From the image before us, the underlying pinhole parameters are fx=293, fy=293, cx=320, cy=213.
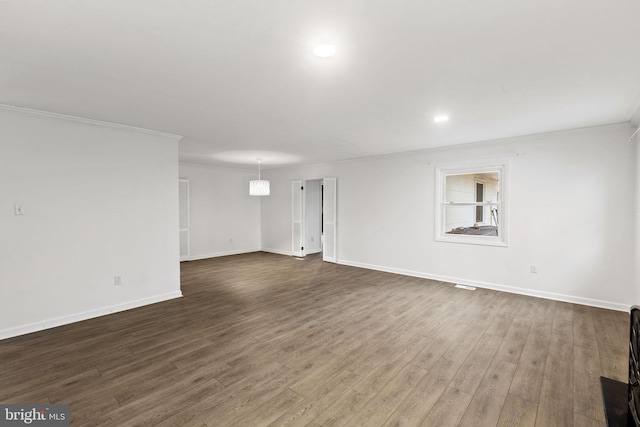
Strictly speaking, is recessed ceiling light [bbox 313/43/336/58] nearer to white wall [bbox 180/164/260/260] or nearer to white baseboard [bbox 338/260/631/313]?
white baseboard [bbox 338/260/631/313]

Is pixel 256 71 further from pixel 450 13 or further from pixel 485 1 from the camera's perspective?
pixel 485 1

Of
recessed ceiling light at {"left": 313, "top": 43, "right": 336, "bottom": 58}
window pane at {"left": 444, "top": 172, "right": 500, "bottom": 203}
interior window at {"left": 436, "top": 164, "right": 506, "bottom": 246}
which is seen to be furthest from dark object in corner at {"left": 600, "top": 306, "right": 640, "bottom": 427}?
window pane at {"left": 444, "top": 172, "right": 500, "bottom": 203}

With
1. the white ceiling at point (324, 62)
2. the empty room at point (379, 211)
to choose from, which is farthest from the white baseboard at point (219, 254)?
the white ceiling at point (324, 62)

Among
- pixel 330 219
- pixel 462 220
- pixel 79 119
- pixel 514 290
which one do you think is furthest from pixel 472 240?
pixel 79 119

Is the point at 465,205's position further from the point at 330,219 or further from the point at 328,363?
the point at 328,363

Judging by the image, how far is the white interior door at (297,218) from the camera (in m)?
8.00

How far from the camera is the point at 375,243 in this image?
6.35 m

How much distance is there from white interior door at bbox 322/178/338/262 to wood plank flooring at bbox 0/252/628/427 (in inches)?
109

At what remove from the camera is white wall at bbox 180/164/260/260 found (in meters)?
7.62

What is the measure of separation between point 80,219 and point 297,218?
16.5 feet

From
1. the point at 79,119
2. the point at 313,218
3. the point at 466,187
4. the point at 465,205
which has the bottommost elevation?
Answer: the point at 313,218

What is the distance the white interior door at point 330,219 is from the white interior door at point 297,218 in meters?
0.97

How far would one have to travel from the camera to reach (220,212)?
8.14m

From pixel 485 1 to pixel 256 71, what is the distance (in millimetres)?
1603
